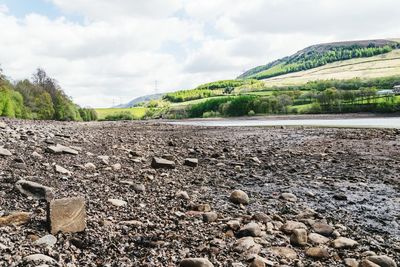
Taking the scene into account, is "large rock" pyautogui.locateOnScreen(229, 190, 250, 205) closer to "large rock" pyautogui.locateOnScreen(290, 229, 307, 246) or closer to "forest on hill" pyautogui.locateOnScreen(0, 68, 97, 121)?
"large rock" pyautogui.locateOnScreen(290, 229, 307, 246)

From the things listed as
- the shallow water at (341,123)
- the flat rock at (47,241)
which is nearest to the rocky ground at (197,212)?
the flat rock at (47,241)

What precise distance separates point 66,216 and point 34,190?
2.09m

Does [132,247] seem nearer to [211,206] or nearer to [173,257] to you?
[173,257]

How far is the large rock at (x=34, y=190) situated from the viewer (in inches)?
312

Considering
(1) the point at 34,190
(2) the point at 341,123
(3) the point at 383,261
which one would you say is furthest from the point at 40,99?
(3) the point at 383,261

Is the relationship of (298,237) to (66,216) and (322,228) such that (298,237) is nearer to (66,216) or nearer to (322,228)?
(322,228)

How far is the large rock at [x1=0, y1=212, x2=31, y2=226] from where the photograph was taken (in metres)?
6.36

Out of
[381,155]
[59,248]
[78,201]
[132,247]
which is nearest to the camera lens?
[59,248]

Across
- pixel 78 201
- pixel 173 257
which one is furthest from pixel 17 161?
pixel 173 257

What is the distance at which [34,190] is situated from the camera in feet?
26.3

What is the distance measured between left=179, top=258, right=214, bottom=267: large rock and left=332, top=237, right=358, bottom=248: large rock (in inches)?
101

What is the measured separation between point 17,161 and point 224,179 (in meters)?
6.30

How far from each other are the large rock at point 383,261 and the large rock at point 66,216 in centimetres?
465

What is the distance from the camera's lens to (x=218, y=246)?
6.38 metres
